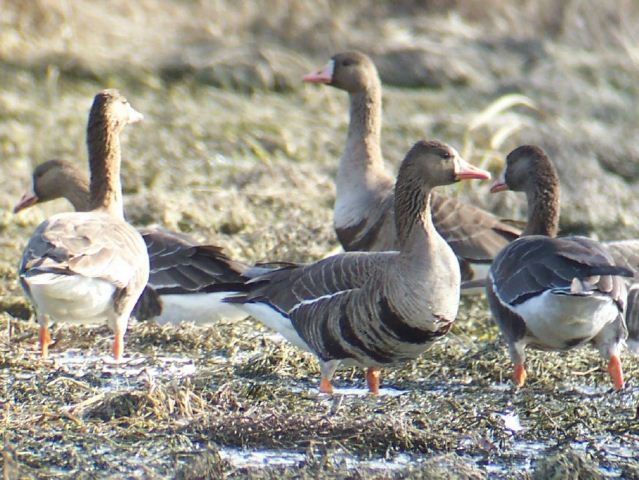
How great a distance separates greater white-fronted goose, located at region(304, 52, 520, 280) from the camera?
11375mm

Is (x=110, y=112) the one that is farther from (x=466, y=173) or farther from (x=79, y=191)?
(x=466, y=173)

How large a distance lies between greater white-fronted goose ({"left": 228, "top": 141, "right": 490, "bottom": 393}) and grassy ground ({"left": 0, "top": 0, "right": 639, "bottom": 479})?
0.35 m

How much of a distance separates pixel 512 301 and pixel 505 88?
11.2 meters

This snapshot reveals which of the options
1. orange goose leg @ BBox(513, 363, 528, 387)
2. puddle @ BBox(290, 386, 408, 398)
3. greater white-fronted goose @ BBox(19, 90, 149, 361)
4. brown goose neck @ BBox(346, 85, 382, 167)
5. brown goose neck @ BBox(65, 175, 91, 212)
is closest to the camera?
puddle @ BBox(290, 386, 408, 398)

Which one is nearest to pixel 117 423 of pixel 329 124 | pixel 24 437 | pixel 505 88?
pixel 24 437

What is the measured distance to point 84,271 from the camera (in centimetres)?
901

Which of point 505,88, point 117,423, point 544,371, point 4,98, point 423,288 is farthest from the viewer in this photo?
point 505,88

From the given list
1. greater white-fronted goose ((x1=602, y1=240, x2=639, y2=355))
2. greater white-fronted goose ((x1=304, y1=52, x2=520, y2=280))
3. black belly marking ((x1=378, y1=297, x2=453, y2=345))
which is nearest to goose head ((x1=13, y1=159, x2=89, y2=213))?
greater white-fronted goose ((x1=304, y1=52, x2=520, y2=280))

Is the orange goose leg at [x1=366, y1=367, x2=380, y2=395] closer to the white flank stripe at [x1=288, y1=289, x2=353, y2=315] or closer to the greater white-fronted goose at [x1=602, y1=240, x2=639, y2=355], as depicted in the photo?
the white flank stripe at [x1=288, y1=289, x2=353, y2=315]

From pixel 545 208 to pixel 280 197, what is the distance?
4279 mm

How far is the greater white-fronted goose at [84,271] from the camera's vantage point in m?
8.91

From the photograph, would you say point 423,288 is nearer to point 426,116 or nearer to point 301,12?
point 426,116

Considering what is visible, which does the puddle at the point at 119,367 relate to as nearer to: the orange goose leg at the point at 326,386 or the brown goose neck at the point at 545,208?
the orange goose leg at the point at 326,386

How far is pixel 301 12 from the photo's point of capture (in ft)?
74.4
